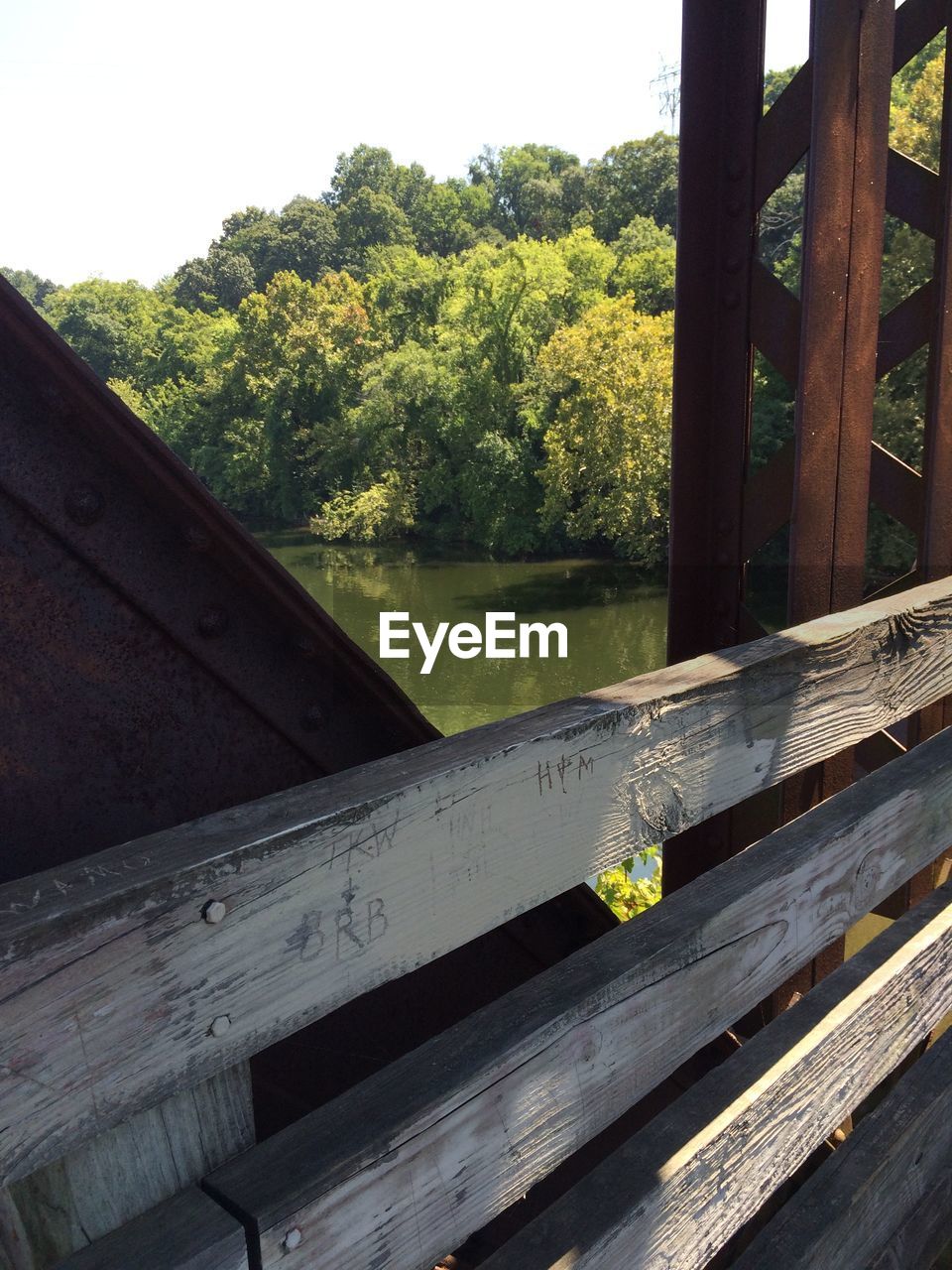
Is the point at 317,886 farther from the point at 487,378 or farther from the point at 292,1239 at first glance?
the point at 487,378

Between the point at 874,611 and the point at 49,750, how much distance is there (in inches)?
58.8

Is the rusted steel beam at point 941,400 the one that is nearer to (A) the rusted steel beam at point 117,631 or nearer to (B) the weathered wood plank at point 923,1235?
(B) the weathered wood plank at point 923,1235

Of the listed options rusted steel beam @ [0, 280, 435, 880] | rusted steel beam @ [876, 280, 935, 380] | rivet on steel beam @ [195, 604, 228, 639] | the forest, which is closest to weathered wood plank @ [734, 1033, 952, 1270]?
rusted steel beam @ [0, 280, 435, 880]

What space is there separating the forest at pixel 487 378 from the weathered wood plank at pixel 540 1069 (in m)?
24.2

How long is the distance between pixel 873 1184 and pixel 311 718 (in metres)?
1.30

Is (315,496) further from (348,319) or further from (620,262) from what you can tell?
(620,262)

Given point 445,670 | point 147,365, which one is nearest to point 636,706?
point 445,670

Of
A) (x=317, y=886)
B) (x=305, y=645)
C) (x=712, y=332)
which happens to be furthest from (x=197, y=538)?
Result: (x=712, y=332)

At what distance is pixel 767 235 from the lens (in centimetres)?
3622

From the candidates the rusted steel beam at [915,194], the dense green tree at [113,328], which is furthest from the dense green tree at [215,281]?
the rusted steel beam at [915,194]

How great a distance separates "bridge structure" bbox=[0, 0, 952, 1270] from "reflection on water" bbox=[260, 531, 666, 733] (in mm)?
22915

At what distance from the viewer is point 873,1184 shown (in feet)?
6.23

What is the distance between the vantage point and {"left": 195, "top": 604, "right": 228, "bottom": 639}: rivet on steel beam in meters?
1.28

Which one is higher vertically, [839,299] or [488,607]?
[839,299]
